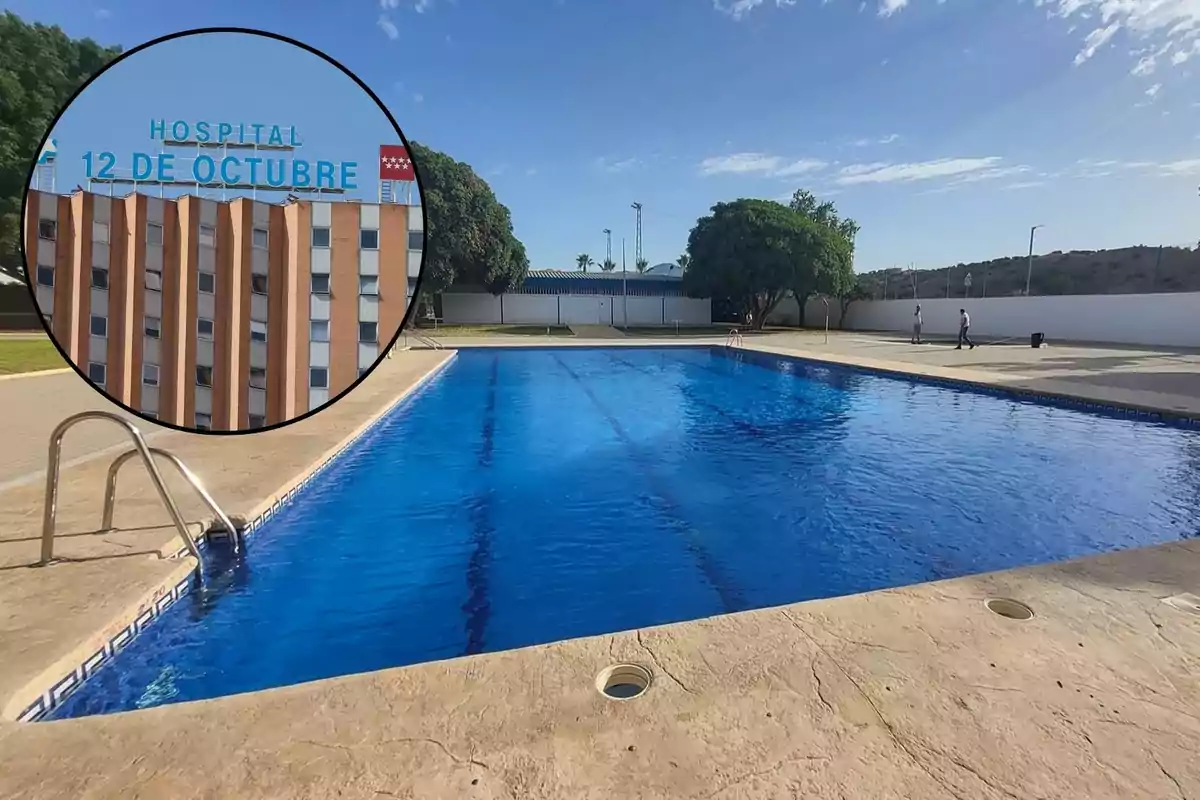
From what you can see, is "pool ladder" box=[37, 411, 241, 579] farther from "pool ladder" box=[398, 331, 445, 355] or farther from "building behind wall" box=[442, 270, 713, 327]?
"building behind wall" box=[442, 270, 713, 327]

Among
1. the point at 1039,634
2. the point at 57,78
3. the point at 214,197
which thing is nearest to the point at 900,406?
the point at 1039,634

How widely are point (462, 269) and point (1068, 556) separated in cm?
2989

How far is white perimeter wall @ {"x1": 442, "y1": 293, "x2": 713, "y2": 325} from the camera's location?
36594 mm

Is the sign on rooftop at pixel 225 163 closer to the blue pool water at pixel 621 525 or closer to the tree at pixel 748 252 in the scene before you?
the blue pool water at pixel 621 525

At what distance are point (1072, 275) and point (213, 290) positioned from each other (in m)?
57.8

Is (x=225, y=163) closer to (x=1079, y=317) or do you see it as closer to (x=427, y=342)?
(x=427, y=342)

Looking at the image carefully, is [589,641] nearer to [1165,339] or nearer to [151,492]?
[151,492]

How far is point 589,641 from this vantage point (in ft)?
8.71

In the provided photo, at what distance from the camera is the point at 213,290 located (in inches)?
84.4

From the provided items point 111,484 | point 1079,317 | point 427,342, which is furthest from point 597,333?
point 111,484

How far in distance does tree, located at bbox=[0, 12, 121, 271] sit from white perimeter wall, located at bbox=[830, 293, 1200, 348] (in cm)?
3439

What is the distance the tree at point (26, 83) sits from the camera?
20.7 meters

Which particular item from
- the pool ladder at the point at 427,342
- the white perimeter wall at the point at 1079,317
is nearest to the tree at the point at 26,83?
the pool ladder at the point at 427,342

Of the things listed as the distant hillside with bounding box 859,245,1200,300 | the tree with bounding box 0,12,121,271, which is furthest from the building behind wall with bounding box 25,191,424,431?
the distant hillside with bounding box 859,245,1200,300
